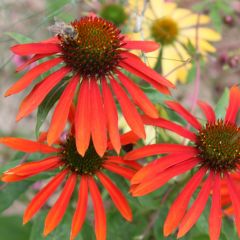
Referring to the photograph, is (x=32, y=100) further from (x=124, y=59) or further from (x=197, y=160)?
(x=197, y=160)

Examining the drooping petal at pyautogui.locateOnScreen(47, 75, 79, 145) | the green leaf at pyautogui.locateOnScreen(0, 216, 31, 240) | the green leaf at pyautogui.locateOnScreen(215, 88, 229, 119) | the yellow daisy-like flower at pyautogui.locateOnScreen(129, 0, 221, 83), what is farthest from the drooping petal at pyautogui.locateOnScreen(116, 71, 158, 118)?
the yellow daisy-like flower at pyautogui.locateOnScreen(129, 0, 221, 83)

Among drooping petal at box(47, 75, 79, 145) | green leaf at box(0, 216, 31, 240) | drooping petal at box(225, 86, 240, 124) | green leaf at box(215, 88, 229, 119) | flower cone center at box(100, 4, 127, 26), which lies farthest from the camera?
flower cone center at box(100, 4, 127, 26)

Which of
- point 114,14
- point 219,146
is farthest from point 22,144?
→ point 114,14

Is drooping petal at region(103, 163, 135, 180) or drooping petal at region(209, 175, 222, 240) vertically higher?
drooping petal at region(103, 163, 135, 180)

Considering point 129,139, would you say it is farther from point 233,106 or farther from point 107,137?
point 233,106

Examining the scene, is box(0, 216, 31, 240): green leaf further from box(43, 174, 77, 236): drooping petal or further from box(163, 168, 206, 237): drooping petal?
box(163, 168, 206, 237): drooping petal

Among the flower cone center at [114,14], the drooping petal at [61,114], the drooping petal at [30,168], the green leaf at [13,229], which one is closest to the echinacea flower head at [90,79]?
the drooping petal at [61,114]
